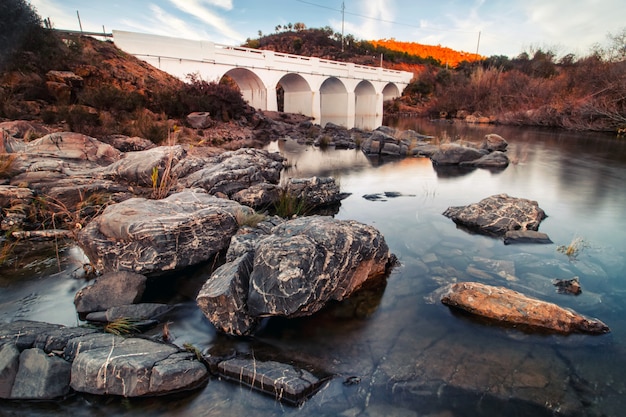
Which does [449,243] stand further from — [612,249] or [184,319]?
[184,319]

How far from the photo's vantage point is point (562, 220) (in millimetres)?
6461

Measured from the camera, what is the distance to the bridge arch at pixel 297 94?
113 feet

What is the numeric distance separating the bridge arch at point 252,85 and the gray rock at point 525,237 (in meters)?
27.1

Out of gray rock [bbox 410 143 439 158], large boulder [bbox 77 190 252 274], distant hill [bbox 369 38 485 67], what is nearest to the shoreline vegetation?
gray rock [bbox 410 143 439 158]

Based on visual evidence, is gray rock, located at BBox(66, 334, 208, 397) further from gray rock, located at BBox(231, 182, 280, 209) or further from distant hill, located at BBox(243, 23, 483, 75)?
distant hill, located at BBox(243, 23, 483, 75)

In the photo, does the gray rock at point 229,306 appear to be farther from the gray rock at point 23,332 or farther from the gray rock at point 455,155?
Answer: the gray rock at point 455,155

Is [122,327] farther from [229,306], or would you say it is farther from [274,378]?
[274,378]

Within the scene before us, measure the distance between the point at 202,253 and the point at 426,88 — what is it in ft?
164

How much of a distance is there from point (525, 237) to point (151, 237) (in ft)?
17.0

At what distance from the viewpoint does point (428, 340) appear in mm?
3160

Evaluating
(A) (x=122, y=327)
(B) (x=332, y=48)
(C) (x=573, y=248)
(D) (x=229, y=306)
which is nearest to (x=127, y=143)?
(A) (x=122, y=327)

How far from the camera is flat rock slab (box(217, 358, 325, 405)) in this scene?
8.25ft

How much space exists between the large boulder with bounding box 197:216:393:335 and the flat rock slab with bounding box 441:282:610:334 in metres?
1.09

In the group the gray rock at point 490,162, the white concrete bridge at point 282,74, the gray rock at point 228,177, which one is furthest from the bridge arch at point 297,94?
the gray rock at point 228,177
